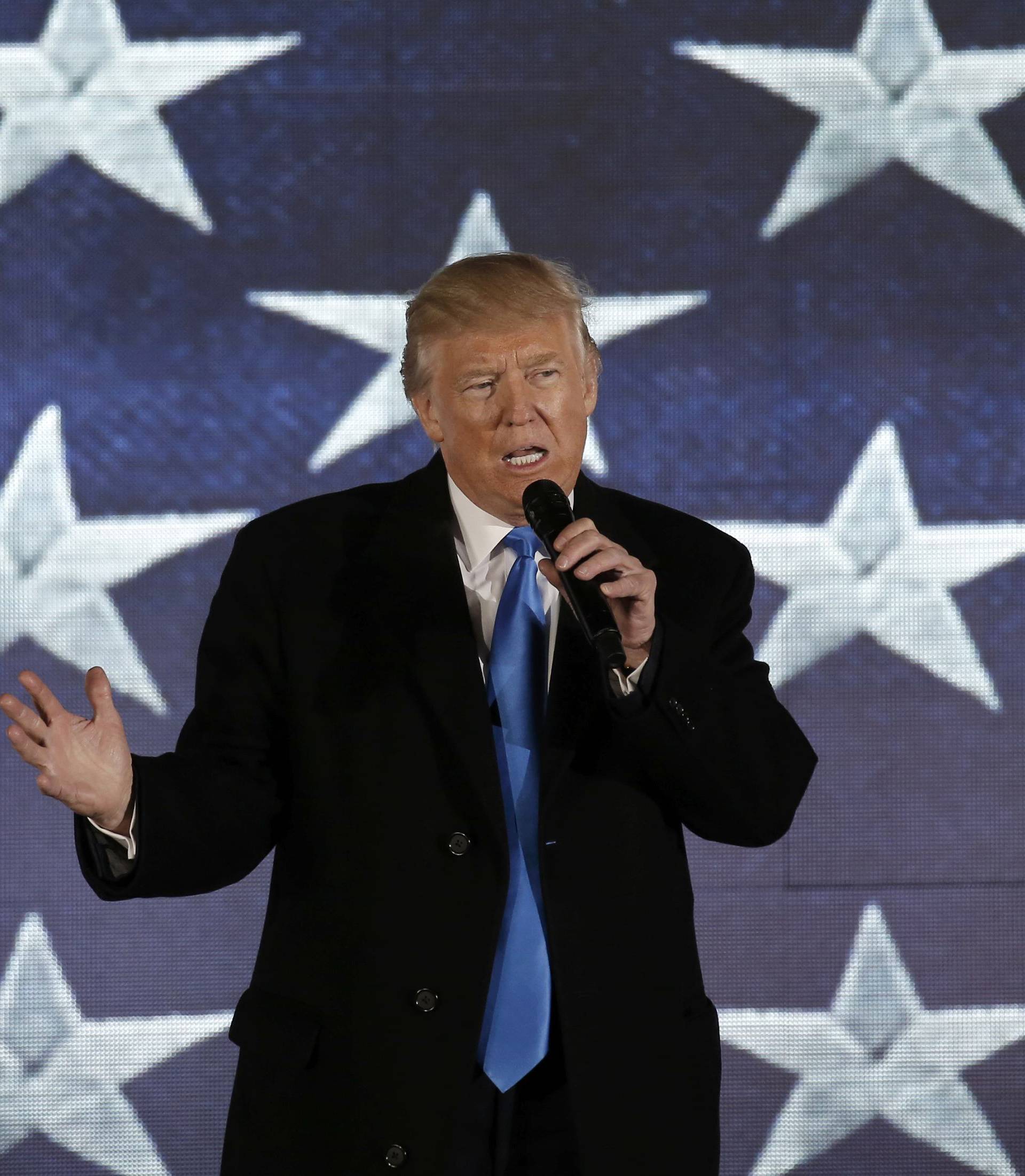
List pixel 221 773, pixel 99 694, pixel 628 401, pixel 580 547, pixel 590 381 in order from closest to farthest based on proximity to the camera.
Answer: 1. pixel 580 547
2. pixel 99 694
3. pixel 221 773
4. pixel 590 381
5. pixel 628 401

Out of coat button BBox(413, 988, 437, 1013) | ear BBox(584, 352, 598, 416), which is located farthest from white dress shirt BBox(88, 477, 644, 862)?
coat button BBox(413, 988, 437, 1013)

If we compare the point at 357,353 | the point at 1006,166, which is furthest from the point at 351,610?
the point at 1006,166

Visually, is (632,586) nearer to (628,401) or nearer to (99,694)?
(99,694)

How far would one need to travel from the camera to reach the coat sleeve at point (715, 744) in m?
1.43

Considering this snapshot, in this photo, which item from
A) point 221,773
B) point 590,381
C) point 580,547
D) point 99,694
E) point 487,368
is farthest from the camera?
point 590,381

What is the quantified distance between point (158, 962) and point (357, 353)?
122 centimetres

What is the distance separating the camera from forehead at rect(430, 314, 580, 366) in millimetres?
1657

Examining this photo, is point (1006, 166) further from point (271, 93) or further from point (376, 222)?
point (271, 93)

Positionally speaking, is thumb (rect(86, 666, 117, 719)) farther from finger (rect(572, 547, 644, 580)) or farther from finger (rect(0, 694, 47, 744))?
finger (rect(572, 547, 644, 580))

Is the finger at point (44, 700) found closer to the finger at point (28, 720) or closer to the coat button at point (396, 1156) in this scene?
the finger at point (28, 720)

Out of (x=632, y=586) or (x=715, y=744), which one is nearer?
(x=632, y=586)

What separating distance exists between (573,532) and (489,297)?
1.48 ft

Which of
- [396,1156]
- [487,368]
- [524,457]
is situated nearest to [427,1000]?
[396,1156]

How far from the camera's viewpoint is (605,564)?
1319mm
